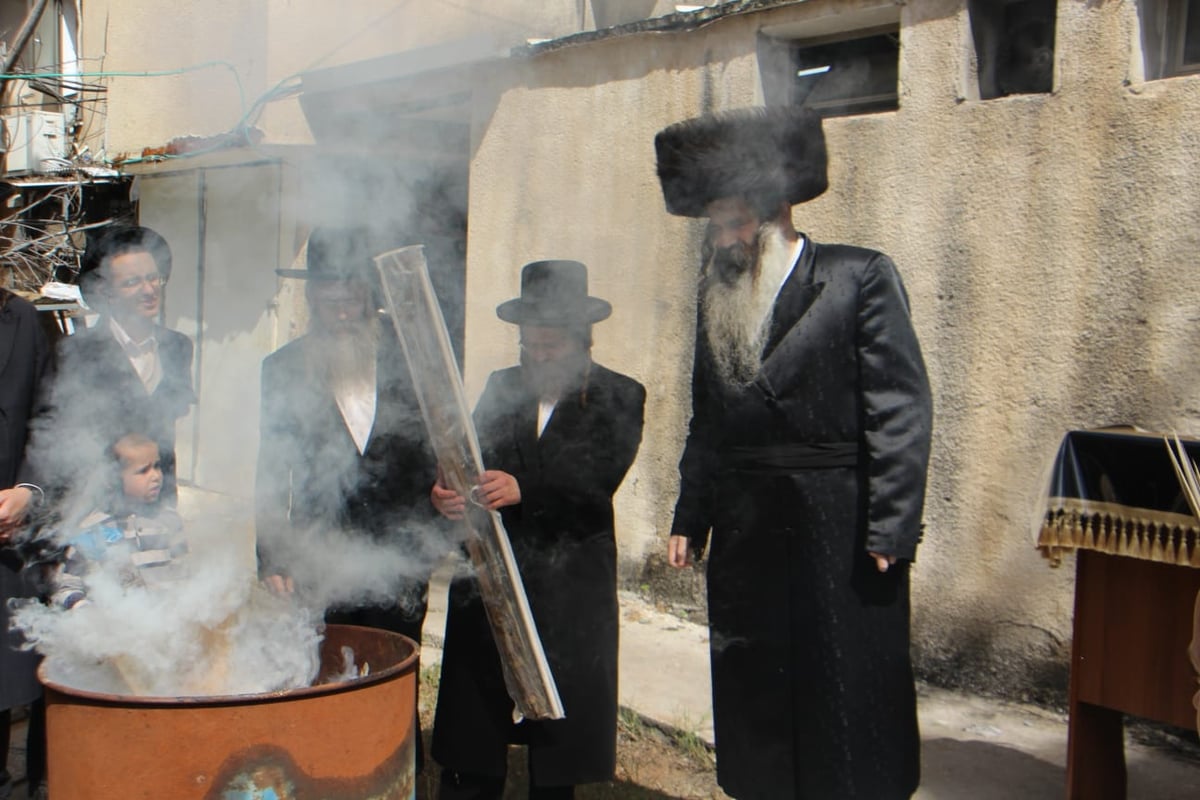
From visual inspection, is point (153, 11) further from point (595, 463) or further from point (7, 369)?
point (595, 463)

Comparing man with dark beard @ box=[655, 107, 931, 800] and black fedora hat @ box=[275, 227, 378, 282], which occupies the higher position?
black fedora hat @ box=[275, 227, 378, 282]

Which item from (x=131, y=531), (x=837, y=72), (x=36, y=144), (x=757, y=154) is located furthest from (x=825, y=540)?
(x=36, y=144)

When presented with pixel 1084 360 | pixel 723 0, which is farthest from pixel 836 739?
pixel 723 0

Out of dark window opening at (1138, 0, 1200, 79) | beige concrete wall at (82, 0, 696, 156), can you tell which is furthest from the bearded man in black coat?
dark window opening at (1138, 0, 1200, 79)

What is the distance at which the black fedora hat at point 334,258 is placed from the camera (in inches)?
145

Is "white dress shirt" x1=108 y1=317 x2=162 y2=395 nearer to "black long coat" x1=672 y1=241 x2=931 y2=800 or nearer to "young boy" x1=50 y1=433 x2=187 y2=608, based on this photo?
"young boy" x1=50 y1=433 x2=187 y2=608

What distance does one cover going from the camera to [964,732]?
4.83 metres

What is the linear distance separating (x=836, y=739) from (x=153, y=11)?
10950 millimetres

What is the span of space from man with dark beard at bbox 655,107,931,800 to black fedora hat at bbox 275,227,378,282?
1.13 metres

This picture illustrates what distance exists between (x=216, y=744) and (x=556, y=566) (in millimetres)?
1375

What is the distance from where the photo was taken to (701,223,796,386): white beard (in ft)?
10.6

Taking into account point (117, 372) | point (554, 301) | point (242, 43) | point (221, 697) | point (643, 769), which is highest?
point (242, 43)

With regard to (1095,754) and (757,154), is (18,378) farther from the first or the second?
(1095,754)

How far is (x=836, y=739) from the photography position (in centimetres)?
306
